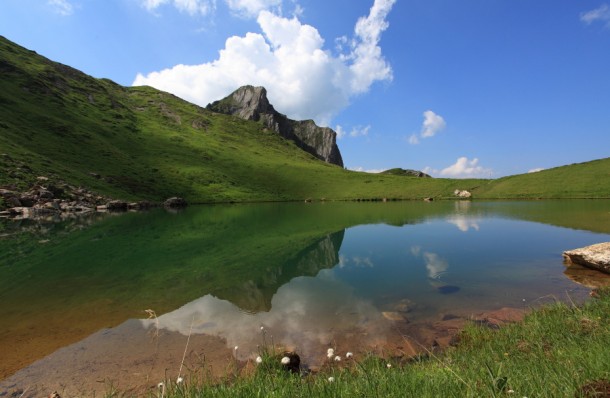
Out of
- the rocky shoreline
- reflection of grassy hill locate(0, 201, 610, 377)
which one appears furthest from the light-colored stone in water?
the rocky shoreline

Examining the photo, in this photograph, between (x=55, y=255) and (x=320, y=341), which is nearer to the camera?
(x=320, y=341)

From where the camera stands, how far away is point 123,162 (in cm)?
13312

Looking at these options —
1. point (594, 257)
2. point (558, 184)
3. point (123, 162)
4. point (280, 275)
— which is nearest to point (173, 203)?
point (123, 162)

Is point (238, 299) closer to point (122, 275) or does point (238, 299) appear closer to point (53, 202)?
point (122, 275)

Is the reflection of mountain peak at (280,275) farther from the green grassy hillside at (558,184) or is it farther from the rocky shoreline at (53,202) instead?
the green grassy hillside at (558,184)

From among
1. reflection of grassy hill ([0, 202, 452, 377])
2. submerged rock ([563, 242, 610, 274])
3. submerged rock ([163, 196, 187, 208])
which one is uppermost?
submerged rock ([163, 196, 187, 208])

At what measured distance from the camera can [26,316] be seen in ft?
50.7

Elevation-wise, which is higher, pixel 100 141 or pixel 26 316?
pixel 100 141

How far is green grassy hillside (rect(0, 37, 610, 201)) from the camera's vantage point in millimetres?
100812

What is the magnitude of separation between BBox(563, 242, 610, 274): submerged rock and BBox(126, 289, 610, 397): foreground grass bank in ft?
41.8

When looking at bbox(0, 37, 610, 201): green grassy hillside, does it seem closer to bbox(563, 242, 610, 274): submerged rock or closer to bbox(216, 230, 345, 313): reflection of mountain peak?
bbox(216, 230, 345, 313): reflection of mountain peak

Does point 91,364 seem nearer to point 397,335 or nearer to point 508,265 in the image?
point 397,335

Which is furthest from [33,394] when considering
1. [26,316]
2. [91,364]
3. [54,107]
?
[54,107]

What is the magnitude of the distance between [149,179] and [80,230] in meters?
87.3
